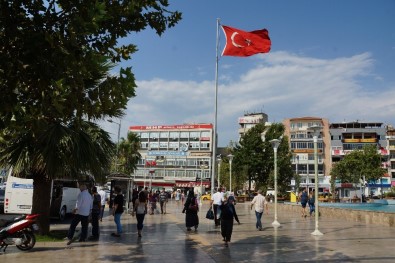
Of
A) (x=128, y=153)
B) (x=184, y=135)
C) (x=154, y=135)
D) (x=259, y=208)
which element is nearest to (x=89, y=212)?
(x=259, y=208)

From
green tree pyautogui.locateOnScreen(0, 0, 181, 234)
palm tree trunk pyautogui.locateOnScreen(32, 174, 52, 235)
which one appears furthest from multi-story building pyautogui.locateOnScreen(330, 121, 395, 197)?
green tree pyautogui.locateOnScreen(0, 0, 181, 234)

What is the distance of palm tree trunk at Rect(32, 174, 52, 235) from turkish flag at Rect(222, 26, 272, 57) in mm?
9462

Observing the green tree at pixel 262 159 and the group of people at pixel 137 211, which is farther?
the green tree at pixel 262 159

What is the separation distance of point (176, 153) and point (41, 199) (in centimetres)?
9677

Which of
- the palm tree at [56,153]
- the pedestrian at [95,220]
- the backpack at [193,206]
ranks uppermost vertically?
the palm tree at [56,153]

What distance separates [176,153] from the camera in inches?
4309

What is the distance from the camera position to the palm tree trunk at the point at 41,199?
1267 cm

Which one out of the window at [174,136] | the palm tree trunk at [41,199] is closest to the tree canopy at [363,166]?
the palm tree trunk at [41,199]

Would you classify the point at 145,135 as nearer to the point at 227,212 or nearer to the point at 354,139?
the point at 354,139

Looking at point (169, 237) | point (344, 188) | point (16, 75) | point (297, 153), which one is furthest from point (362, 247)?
point (297, 153)

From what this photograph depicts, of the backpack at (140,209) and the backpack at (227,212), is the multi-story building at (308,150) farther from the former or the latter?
the backpack at (227,212)

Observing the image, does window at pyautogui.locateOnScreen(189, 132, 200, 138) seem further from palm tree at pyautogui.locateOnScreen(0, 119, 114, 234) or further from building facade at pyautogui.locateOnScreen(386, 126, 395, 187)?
palm tree at pyautogui.locateOnScreen(0, 119, 114, 234)

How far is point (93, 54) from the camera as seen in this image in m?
5.46

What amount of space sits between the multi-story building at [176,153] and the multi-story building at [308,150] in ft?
75.1
